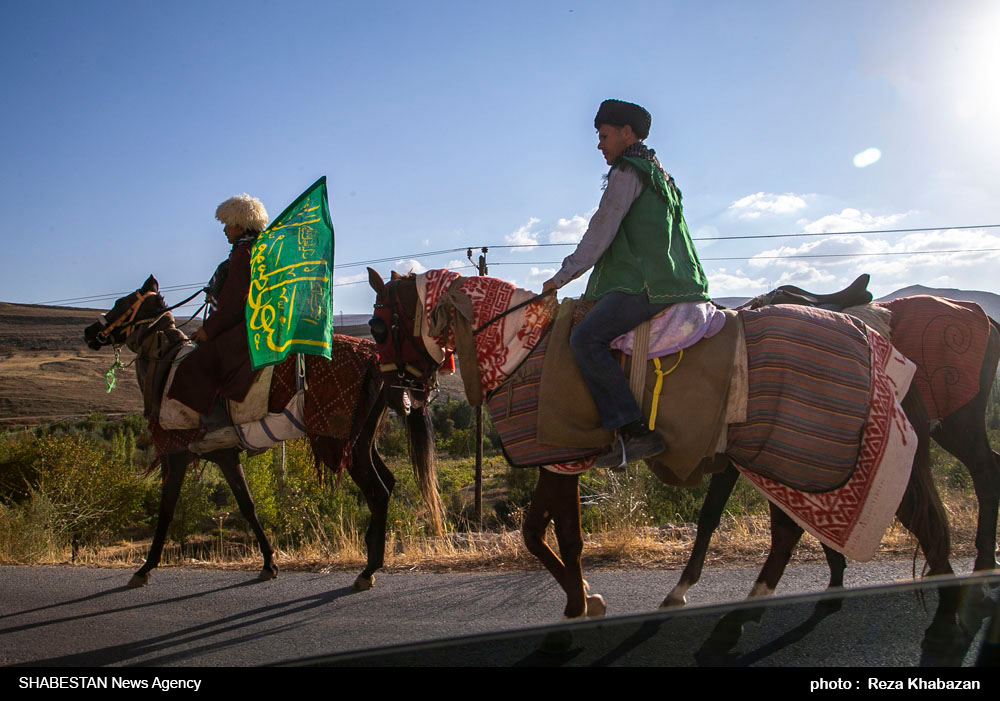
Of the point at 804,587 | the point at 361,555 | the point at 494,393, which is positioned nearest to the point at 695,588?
the point at 804,587

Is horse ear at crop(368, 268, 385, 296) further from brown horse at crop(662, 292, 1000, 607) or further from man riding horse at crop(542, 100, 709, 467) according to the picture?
brown horse at crop(662, 292, 1000, 607)

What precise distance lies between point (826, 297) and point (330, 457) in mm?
4082

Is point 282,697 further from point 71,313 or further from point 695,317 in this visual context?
point 71,313

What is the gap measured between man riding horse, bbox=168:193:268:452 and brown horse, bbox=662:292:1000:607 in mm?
3787

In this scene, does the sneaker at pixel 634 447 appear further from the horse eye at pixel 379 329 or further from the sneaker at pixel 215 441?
the sneaker at pixel 215 441

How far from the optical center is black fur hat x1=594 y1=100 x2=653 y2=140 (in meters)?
3.98

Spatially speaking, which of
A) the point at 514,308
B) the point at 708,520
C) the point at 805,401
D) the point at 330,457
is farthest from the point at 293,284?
the point at 805,401

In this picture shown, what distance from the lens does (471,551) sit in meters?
6.43

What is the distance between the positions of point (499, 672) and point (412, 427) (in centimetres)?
494

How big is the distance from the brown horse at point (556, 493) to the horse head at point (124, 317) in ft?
11.2

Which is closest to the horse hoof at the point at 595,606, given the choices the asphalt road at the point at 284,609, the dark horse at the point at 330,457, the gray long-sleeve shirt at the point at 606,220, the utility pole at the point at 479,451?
the asphalt road at the point at 284,609

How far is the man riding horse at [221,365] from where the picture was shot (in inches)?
238

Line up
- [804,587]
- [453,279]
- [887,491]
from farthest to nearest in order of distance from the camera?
[804,587], [453,279], [887,491]

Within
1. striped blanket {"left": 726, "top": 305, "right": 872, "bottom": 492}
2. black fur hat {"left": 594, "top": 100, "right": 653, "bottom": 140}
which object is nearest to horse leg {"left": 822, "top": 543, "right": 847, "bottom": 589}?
striped blanket {"left": 726, "top": 305, "right": 872, "bottom": 492}
